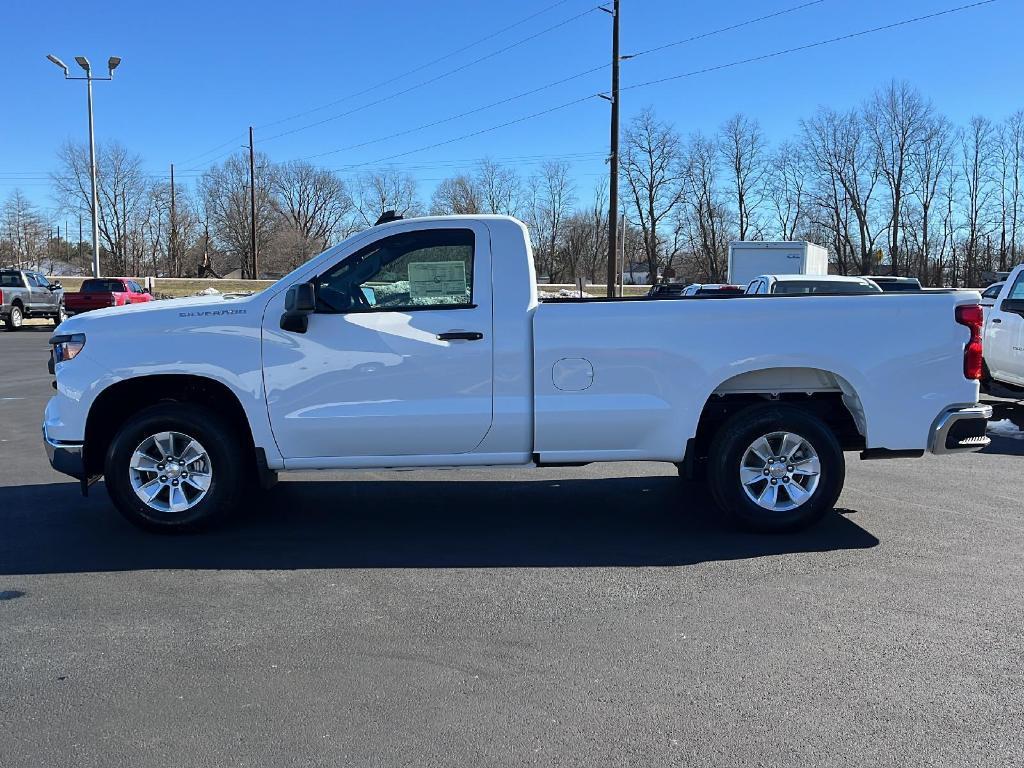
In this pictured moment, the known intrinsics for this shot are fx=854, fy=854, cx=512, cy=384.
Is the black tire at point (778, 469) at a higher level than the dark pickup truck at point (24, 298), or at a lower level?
lower

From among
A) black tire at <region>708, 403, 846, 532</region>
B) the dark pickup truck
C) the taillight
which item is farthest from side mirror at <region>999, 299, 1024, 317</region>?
the dark pickup truck

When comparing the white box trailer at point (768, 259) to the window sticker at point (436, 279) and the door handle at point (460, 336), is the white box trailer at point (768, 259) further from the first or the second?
the door handle at point (460, 336)

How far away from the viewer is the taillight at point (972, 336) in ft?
18.3

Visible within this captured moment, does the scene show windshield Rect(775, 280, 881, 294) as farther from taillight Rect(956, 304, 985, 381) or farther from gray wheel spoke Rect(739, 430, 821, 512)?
gray wheel spoke Rect(739, 430, 821, 512)

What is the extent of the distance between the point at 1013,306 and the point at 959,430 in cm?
576

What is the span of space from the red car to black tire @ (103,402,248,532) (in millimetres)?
25461

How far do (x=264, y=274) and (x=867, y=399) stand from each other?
83946 millimetres

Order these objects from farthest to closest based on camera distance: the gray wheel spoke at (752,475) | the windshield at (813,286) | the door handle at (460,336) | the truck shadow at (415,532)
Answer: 1. the windshield at (813,286)
2. the gray wheel spoke at (752,475)
3. the door handle at (460,336)
4. the truck shadow at (415,532)

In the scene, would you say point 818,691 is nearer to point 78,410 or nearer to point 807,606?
point 807,606

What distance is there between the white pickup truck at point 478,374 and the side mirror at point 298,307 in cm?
1

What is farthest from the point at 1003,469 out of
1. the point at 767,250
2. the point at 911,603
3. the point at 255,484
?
the point at 767,250

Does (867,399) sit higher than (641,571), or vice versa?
(867,399)

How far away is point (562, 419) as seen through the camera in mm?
5582

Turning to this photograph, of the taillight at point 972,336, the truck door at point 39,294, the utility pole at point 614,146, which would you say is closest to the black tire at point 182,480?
the taillight at point 972,336
